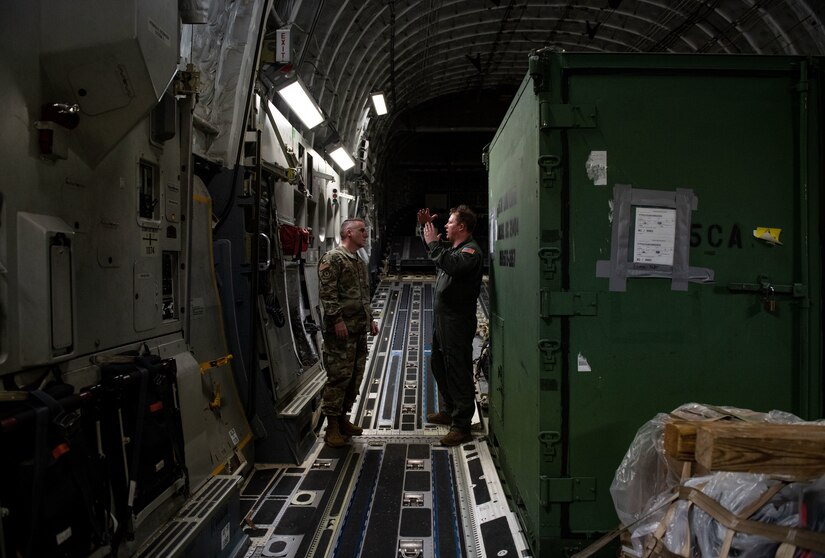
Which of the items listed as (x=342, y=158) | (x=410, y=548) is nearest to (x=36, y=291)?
(x=410, y=548)

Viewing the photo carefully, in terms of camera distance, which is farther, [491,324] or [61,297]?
[491,324]

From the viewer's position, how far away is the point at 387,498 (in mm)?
3566

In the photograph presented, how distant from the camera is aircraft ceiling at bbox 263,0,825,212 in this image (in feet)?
20.2

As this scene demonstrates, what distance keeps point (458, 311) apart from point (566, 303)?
1.99 m

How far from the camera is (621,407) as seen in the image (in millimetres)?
2516

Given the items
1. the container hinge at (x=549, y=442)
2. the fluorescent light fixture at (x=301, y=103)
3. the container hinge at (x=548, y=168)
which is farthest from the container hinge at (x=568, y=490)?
the fluorescent light fixture at (x=301, y=103)

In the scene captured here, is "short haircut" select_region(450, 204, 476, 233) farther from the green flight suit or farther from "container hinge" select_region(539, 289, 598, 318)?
"container hinge" select_region(539, 289, 598, 318)

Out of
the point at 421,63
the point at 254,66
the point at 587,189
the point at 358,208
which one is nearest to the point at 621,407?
the point at 587,189

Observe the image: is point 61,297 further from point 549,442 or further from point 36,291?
point 549,442

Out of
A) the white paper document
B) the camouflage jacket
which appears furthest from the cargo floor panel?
the white paper document

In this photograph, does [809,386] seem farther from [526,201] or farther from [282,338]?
[282,338]

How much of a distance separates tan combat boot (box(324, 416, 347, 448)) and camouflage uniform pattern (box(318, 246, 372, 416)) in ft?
0.34

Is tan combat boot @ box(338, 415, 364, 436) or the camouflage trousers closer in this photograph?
the camouflage trousers

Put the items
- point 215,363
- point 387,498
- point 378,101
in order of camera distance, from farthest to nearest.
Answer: point 378,101, point 215,363, point 387,498
